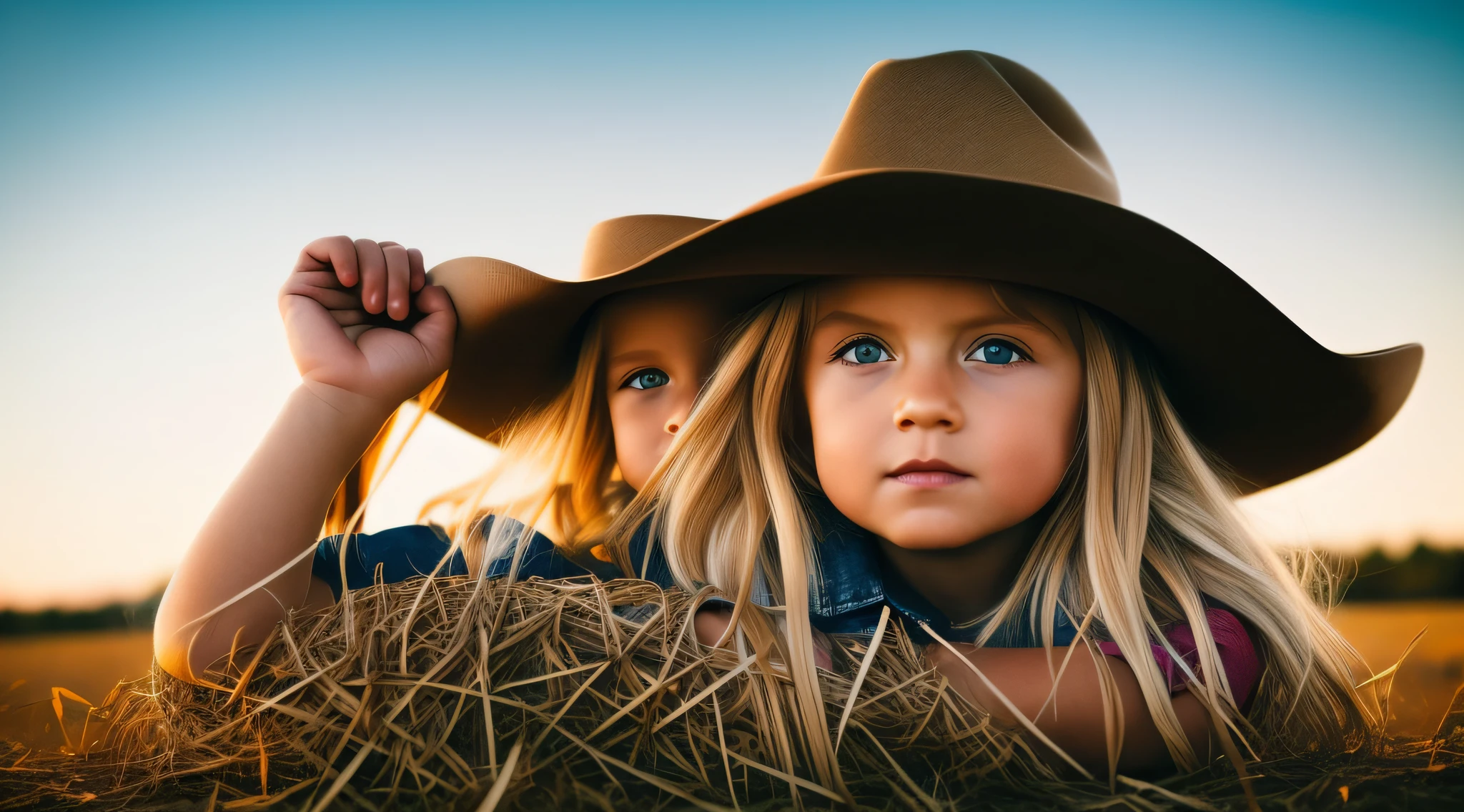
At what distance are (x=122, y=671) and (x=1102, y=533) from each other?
6.07 ft

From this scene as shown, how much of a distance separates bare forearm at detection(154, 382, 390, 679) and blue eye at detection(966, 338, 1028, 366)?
1006 millimetres

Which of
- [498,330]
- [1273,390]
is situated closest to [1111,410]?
[1273,390]

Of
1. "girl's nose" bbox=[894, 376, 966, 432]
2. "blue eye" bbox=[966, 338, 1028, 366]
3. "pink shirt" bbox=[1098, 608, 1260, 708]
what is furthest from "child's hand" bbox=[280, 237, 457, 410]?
"pink shirt" bbox=[1098, 608, 1260, 708]

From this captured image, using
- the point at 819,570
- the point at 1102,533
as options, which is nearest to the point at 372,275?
the point at 819,570

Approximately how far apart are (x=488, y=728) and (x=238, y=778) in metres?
0.36

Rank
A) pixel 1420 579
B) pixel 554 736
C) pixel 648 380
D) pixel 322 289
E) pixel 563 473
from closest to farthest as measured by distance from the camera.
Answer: pixel 554 736
pixel 322 289
pixel 648 380
pixel 563 473
pixel 1420 579

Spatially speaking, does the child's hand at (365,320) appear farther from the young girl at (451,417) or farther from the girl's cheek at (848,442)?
the girl's cheek at (848,442)

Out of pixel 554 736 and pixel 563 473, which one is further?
pixel 563 473

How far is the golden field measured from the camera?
1414 millimetres

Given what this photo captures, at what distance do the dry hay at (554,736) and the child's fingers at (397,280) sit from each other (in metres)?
0.52

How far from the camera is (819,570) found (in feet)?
5.22

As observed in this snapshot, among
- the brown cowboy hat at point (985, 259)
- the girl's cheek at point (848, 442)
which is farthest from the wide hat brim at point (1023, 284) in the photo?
the girl's cheek at point (848, 442)

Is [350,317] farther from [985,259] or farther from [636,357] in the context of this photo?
[985,259]

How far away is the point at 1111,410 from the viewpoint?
1.52 meters
